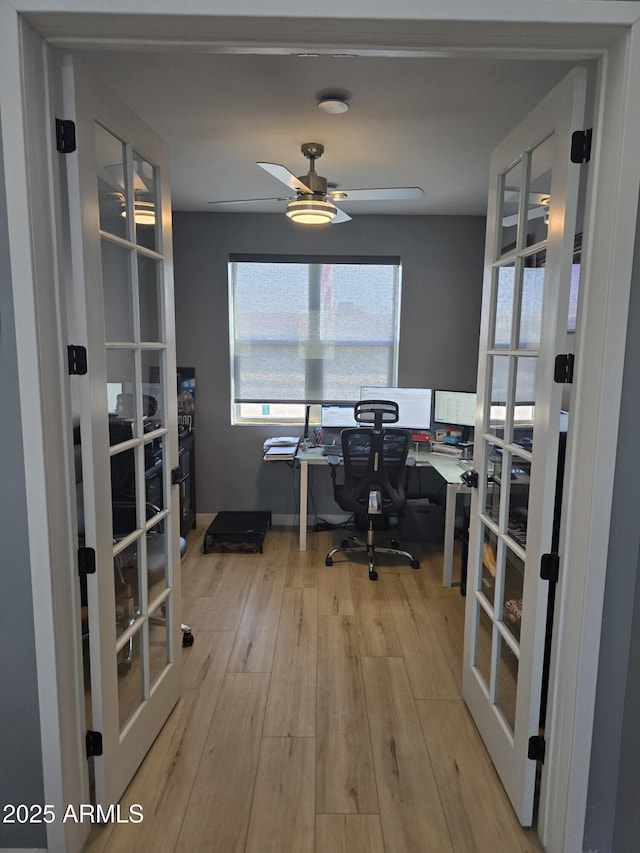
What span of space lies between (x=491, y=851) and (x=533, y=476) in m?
1.14

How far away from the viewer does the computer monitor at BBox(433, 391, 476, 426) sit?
13.9 ft

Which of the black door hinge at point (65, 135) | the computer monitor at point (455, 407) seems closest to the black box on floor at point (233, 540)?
the computer monitor at point (455, 407)

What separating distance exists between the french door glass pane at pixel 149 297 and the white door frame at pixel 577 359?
46 cm

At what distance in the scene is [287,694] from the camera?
7.97ft

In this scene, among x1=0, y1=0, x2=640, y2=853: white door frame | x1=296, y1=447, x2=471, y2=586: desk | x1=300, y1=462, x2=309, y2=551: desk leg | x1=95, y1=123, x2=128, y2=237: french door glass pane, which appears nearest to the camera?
x1=0, y1=0, x2=640, y2=853: white door frame

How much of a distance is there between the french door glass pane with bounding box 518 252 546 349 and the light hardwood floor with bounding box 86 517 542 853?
5.05 feet

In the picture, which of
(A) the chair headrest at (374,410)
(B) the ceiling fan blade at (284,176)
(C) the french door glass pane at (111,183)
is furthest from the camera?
(A) the chair headrest at (374,410)

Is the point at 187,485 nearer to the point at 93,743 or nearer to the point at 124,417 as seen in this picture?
the point at 124,417

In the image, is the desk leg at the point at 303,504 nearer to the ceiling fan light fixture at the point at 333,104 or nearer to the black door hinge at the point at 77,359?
the ceiling fan light fixture at the point at 333,104

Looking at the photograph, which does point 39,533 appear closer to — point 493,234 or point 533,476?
point 533,476

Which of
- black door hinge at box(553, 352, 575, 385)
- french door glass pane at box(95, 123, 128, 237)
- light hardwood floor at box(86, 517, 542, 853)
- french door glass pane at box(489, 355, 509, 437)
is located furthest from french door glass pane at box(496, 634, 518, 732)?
french door glass pane at box(95, 123, 128, 237)

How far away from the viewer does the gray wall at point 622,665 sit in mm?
1415

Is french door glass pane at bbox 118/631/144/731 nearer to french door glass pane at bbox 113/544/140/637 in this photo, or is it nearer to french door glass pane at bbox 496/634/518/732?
french door glass pane at bbox 113/544/140/637

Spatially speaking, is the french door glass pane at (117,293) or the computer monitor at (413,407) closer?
the french door glass pane at (117,293)
